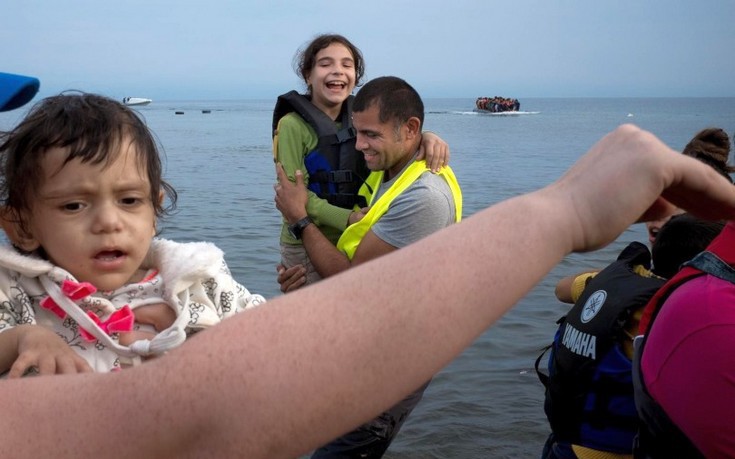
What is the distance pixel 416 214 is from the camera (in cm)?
387

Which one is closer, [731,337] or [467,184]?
[731,337]

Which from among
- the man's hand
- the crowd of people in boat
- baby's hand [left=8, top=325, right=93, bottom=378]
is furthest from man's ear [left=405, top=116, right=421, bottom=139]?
the crowd of people in boat

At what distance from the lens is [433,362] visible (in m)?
0.89

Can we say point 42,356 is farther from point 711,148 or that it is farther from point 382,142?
point 711,148

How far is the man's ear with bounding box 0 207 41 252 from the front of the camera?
1862 mm

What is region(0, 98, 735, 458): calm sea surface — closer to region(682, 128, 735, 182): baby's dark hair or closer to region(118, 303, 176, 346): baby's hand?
region(118, 303, 176, 346): baby's hand

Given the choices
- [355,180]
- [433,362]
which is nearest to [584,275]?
[355,180]

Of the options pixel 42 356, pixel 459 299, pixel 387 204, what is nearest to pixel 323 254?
pixel 387 204

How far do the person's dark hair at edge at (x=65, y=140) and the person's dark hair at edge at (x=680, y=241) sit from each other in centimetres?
258

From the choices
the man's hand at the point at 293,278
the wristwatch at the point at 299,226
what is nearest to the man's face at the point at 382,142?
the wristwatch at the point at 299,226

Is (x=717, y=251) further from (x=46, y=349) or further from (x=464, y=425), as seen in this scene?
(x=464, y=425)

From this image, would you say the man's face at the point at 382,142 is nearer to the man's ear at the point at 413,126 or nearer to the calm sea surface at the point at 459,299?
the man's ear at the point at 413,126

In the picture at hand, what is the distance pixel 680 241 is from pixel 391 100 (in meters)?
1.70

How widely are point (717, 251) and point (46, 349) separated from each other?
6.20 feet
